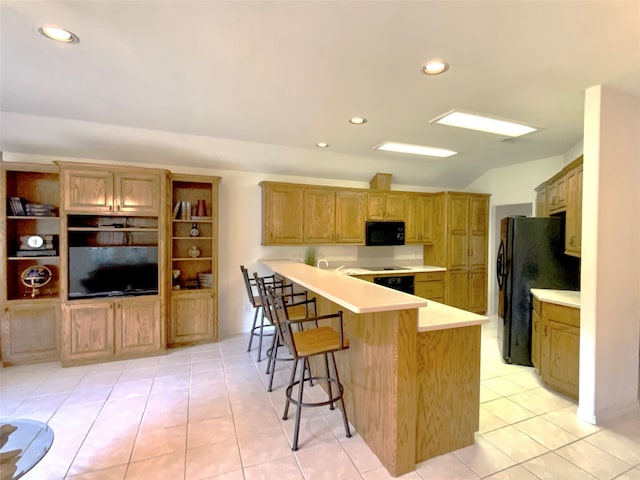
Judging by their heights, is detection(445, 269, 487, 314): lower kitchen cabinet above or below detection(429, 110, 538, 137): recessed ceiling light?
below

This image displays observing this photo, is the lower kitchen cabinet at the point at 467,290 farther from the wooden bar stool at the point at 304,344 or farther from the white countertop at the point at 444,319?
the wooden bar stool at the point at 304,344

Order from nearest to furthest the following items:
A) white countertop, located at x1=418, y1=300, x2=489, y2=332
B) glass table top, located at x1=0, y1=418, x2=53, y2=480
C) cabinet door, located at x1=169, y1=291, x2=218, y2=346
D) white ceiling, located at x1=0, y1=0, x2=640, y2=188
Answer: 1. glass table top, located at x1=0, y1=418, x2=53, y2=480
2. white ceiling, located at x1=0, y1=0, x2=640, y2=188
3. white countertop, located at x1=418, y1=300, x2=489, y2=332
4. cabinet door, located at x1=169, y1=291, x2=218, y2=346

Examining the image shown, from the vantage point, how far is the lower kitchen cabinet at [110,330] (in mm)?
3426

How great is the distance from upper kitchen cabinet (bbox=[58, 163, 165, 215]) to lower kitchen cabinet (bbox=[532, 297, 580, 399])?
441 centimetres

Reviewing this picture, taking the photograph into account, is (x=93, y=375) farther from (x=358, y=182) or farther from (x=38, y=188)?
(x=358, y=182)

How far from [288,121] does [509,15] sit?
2.10 metres

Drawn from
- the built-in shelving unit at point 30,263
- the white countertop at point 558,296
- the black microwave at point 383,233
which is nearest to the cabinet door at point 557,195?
the white countertop at point 558,296

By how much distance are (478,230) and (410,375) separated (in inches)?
176

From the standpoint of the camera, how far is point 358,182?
5.35 m

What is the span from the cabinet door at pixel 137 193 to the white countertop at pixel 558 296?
4.35 metres

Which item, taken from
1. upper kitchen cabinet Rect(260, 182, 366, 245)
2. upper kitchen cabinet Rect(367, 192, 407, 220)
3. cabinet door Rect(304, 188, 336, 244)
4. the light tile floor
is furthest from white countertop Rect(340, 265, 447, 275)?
the light tile floor

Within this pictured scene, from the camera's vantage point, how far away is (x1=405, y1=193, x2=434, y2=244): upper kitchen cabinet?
5414 mm

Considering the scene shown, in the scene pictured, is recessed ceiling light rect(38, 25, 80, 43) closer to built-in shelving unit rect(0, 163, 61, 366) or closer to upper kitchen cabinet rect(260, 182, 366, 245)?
built-in shelving unit rect(0, 163, 61, 366)

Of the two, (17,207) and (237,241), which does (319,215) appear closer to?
(237,241)
